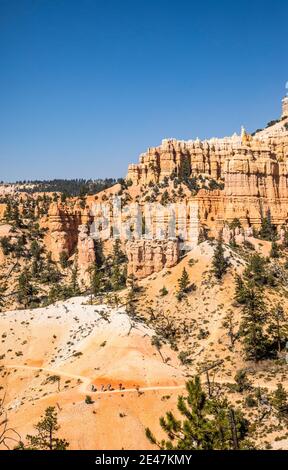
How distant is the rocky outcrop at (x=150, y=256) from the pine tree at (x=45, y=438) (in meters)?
38.1

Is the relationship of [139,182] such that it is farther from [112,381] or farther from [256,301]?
[112,381]

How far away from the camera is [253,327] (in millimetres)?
52594

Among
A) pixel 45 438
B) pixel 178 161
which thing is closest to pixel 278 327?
pixel 45 438

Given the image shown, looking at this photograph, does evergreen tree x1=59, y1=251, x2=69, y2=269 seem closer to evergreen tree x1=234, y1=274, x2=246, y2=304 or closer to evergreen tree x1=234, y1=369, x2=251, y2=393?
evergreen tree x1=234, y1=274, x2=246, y2=304

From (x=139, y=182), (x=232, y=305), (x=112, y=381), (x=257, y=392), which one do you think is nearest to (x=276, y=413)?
(x=257, y=392)

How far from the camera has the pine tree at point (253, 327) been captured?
52.4m

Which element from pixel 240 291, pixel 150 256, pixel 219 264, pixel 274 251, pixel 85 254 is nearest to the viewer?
pixel 240 291

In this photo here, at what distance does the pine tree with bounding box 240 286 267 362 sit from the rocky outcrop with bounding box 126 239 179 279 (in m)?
17.9

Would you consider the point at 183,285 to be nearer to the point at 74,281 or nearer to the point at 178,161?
the point at 74,281

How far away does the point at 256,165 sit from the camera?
10038 centimetres

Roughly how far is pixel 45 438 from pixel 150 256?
39984mm

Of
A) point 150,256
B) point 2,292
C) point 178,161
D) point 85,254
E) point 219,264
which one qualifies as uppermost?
point 178,161

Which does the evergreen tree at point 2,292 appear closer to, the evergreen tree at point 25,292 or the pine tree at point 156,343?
the evergreen tree at point 25,292

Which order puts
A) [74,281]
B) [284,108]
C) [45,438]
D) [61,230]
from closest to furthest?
[45,438] < [74,281] < [61,230] < [284,108]
